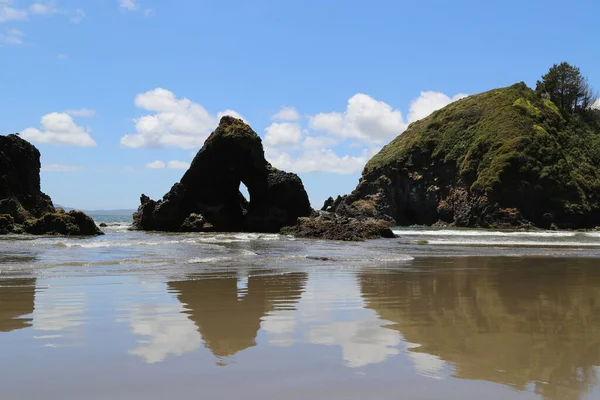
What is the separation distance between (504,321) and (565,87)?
8286cm

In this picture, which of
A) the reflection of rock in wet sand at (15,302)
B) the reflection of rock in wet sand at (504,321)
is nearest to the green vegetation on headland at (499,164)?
the reflection of rock in wet sand at (504,321)

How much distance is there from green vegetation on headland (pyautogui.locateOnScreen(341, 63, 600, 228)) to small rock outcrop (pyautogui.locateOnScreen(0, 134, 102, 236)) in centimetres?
4224

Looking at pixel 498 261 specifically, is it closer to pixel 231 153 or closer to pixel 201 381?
pixel 201 381

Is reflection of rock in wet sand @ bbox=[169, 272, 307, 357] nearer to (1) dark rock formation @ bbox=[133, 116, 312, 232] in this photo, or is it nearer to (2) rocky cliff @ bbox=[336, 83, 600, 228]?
(1) dark rock formation @ bbox=[133, 116, 312, 232]

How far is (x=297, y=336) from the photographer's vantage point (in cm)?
584

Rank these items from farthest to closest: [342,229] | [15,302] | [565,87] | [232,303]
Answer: [565,87]
[342,229]
[232,303]
[15,302]

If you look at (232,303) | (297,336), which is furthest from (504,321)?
(232,303)

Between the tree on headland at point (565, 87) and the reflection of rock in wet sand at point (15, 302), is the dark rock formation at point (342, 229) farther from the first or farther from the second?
the tree on headland at point (565, 87)

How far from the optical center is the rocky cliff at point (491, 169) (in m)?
57.5

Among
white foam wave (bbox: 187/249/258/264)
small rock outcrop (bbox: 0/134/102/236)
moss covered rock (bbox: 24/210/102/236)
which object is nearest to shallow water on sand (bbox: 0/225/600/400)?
white foam wave (bbox: 187/249/258/264)

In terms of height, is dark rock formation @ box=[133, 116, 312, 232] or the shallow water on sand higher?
dark rock formation @ box=[133, 116, 312, 232]

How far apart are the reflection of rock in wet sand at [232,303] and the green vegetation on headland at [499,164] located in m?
51.0

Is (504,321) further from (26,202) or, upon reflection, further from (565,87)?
(565,87)

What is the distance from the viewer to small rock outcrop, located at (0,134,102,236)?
31062 millimetres
